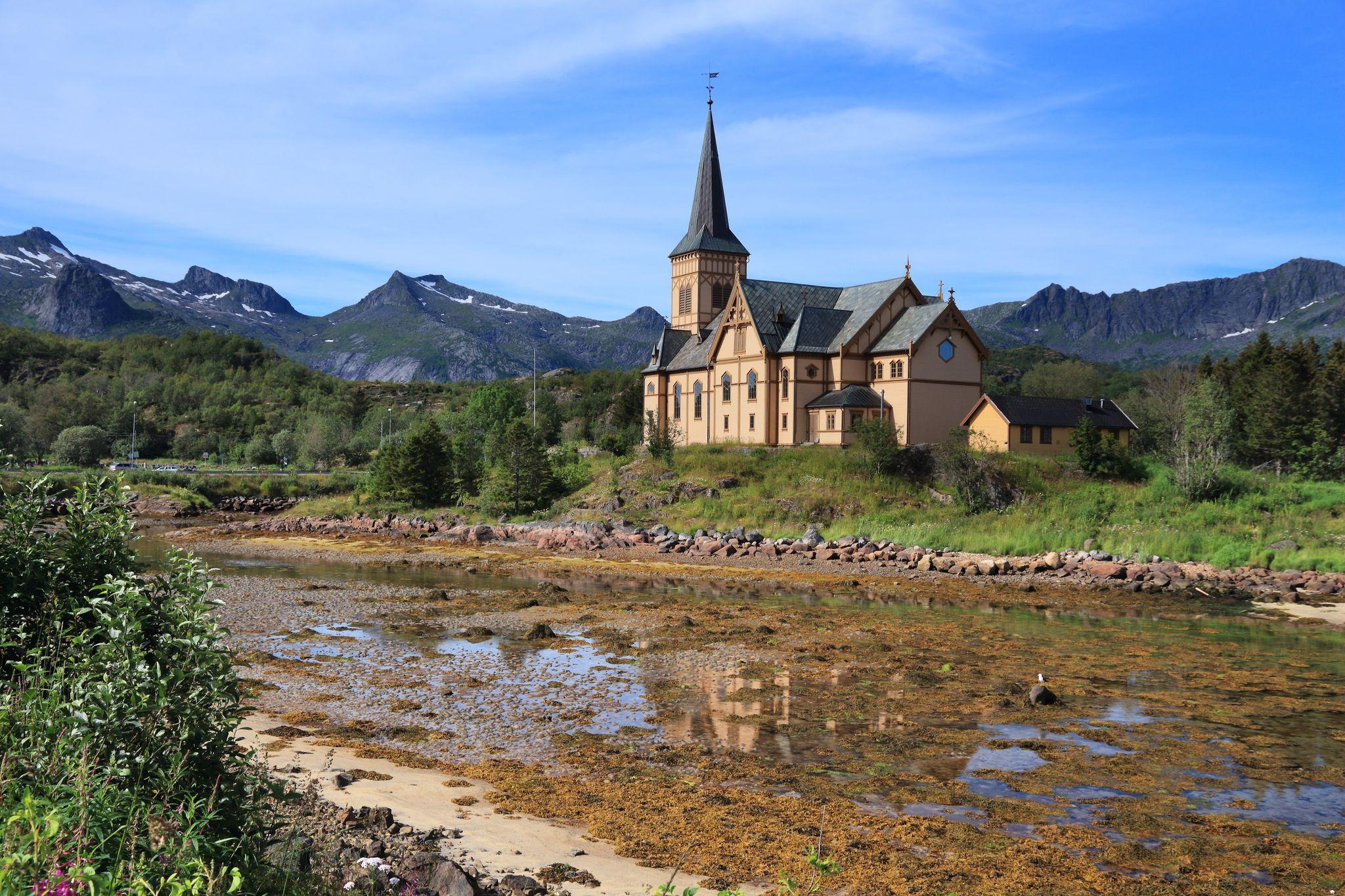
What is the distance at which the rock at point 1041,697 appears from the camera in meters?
16.0

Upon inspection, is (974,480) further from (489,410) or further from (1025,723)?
(489,410)

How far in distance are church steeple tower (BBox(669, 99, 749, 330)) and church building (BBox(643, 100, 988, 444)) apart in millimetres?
4698

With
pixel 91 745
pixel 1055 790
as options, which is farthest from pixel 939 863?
pixel 91 745

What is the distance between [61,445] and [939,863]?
356 ft

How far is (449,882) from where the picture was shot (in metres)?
7.66

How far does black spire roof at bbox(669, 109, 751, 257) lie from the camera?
237 feet

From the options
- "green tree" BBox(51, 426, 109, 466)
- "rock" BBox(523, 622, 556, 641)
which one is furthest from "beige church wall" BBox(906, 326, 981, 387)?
"green tree" BBox(51, 426, 109, 466)

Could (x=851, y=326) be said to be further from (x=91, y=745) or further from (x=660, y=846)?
(x=91, y=745)

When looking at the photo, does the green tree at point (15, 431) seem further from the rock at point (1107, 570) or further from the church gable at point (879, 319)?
the rock at point (1107, 570)

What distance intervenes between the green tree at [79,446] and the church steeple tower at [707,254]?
6569 centimetres

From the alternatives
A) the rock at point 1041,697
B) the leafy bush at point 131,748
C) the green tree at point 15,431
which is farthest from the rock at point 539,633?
the green tree at point 15,431

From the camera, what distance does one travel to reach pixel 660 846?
9.57 meters

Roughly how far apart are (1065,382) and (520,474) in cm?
8226

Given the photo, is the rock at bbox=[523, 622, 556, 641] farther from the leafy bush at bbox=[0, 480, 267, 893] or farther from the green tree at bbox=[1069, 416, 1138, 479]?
the green tree at bbox=[1069, 416, 1138, 479]
